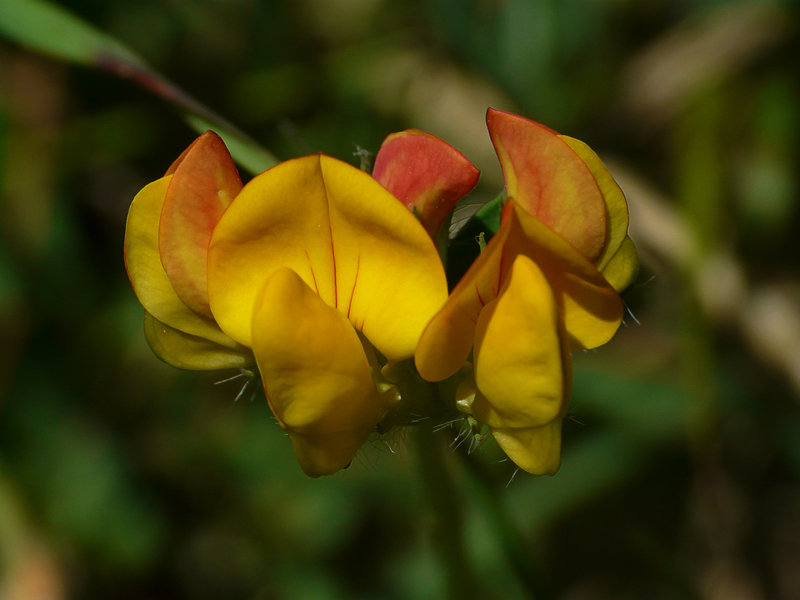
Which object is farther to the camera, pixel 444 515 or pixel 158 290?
pixel 444 515

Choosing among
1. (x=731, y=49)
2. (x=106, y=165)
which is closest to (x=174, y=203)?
(x=106, y=165)

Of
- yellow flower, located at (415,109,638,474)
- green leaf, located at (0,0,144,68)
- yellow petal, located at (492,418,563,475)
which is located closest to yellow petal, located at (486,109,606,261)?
yellow flower, located at (415,109,638,474)

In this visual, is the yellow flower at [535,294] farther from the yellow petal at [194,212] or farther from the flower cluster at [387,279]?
the yellow petal at [194,212]

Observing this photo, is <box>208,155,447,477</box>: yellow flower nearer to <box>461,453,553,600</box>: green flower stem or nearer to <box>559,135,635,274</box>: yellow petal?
<box>559,135,635,274</box>: yellow petal

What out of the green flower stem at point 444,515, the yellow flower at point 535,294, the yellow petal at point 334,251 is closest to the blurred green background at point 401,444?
the green flower stem at point 444,515

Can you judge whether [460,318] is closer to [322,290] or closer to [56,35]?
[322,290]

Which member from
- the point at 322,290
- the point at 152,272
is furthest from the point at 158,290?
the point at 322,290
